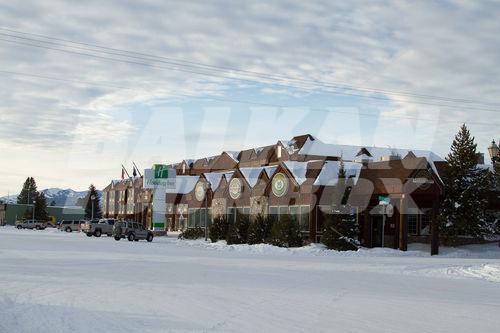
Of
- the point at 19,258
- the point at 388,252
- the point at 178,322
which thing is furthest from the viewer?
the point at 388,252

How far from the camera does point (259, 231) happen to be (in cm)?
4412

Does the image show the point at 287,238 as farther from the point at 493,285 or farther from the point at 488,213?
the point at 493,285

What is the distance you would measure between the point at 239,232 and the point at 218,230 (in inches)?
175

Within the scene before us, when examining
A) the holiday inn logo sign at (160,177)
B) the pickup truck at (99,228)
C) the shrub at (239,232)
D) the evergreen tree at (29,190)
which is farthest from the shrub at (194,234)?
the evergreen tree at (29,190)

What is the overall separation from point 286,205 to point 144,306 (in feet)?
118

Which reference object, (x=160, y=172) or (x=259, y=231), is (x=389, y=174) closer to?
(x=259, y=231)

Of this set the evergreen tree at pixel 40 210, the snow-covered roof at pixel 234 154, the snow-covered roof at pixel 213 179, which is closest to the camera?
the snow-covered roof at pixel 213 179

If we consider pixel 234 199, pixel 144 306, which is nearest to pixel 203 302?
pixel 144 306

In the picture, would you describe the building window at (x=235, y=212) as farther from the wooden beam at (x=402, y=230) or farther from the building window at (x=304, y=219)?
the wooden beam at (x=402, y=230)

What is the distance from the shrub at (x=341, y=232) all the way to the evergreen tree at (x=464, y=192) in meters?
6.53

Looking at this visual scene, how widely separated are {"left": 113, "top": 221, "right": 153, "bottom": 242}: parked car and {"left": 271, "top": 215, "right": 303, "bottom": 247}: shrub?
13.8 meters

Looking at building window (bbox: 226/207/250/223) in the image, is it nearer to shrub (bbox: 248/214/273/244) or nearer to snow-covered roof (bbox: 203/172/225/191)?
snow-covered roof (bbox: 203/172/225/191)

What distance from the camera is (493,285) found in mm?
19109

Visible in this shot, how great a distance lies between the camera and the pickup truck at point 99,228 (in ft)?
191
